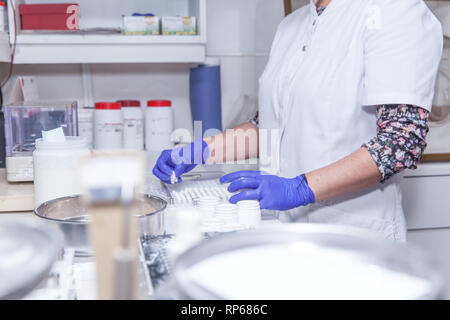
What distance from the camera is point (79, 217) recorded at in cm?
100

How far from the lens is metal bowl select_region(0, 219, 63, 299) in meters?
0.48

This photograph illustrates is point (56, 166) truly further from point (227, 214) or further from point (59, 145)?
point (227, 214)

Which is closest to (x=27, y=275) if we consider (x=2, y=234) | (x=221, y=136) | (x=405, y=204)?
(x=2, y=234)

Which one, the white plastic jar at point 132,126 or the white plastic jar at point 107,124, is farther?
the white plastic jar at point 132,126

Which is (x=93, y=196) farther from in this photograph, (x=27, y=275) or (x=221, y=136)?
(x=221, y=136)

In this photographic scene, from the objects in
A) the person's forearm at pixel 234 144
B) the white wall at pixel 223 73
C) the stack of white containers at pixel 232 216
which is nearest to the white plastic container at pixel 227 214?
the stack of white containers at pixel 232 216

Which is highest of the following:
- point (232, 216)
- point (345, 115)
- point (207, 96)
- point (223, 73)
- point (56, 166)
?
point (223, 73)

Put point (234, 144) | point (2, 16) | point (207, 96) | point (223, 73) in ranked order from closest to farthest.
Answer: point (234, 144), point (2, 16), point (207, 96), point (223, 73)

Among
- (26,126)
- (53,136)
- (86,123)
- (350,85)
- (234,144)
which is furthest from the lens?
(86,123)

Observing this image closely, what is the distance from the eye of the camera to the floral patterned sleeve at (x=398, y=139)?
1.17m

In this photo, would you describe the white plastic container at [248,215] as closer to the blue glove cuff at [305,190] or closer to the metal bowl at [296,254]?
the blue glove cuff at [305,190]

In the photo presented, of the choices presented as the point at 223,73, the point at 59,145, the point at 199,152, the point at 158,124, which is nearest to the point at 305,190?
the point at 199,152

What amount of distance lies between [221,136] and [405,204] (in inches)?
36.5

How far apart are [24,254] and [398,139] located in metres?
0.92
